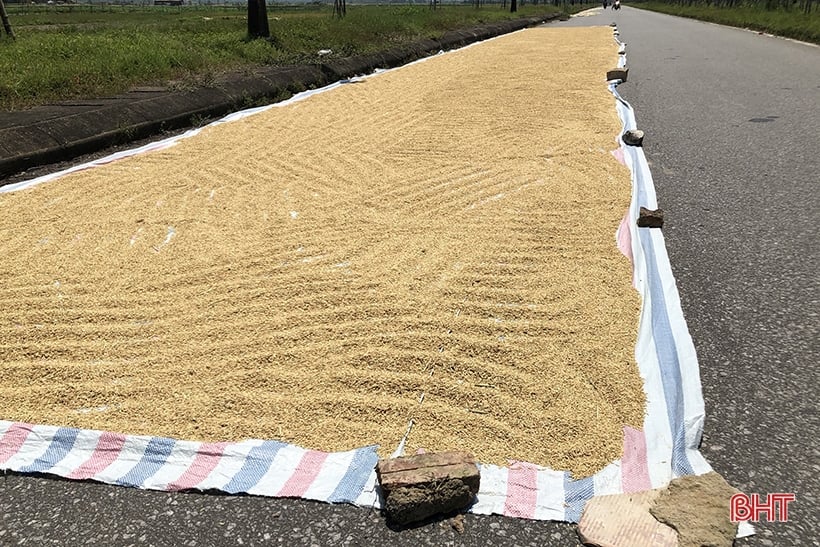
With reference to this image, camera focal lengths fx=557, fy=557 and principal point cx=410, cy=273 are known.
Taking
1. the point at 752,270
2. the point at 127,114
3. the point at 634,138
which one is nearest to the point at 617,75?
the point at 634,138

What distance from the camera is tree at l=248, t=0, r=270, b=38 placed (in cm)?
1089

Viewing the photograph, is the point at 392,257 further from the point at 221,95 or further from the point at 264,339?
the point at 221,95

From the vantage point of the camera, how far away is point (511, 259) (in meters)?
2.90

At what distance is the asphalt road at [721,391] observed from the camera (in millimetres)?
1501

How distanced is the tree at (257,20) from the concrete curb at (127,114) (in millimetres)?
2750

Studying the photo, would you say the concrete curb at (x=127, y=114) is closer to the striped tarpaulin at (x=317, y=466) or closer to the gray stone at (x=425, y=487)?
the striped tarpaulin at (x=317, y=466)

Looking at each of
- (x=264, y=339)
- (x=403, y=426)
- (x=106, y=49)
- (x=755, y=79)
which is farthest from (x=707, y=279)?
(x=106, y=49)

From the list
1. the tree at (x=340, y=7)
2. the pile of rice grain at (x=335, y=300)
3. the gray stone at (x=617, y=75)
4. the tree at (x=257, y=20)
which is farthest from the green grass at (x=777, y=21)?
the pile of rice grain at (x=335, y=300)

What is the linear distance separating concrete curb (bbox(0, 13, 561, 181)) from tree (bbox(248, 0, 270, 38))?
2750mm

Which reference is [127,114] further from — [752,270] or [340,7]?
[340,7]

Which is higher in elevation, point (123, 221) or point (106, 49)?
point (106, 49)

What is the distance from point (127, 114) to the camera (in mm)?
5625

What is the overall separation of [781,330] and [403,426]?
1.67 metres

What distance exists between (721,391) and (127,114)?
226 inches
